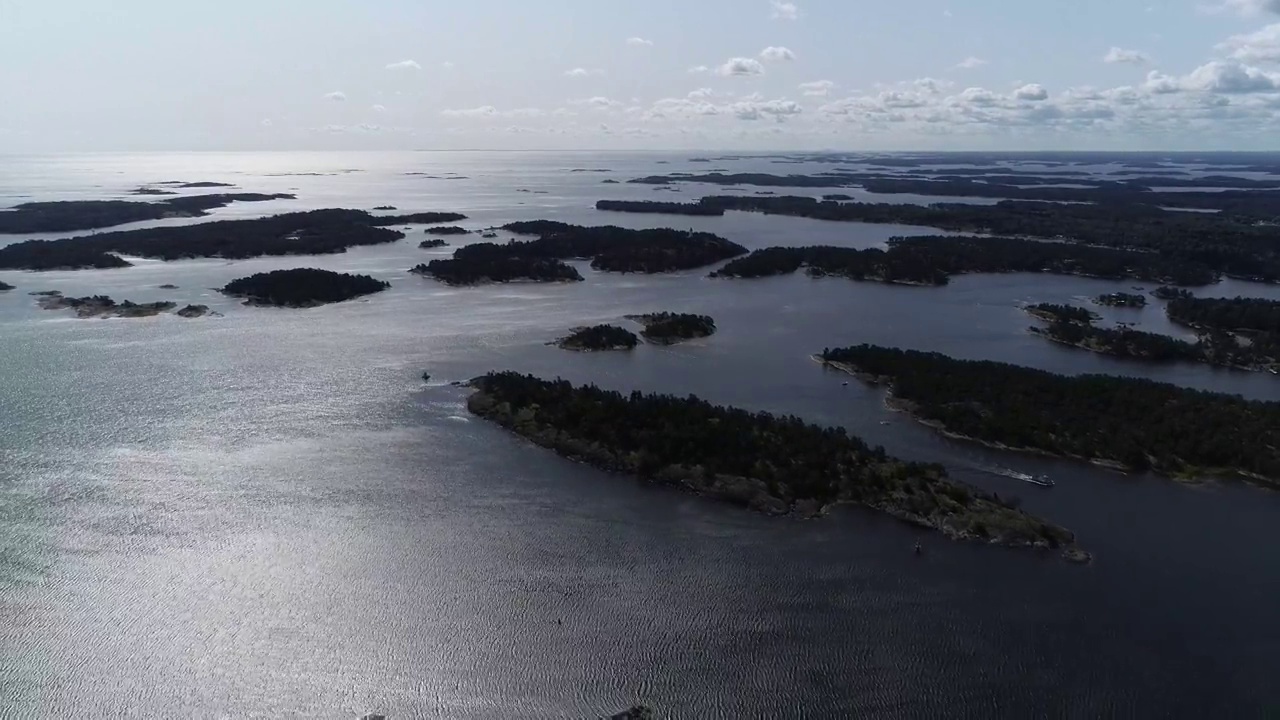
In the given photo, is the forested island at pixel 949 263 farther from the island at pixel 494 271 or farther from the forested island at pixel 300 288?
the forested island at pixel 300 288

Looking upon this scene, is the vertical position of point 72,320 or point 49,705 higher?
point 72,320

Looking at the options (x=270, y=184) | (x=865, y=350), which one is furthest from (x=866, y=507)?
(x=270, y=184)

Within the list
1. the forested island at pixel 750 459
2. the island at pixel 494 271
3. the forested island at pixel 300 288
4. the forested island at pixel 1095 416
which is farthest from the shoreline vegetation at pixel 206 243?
the forested island at pixel 1095 416

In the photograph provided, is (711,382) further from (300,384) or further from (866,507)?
(300,384)

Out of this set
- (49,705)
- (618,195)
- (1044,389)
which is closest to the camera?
(49,705)

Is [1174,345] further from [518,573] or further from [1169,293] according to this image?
[518,573]

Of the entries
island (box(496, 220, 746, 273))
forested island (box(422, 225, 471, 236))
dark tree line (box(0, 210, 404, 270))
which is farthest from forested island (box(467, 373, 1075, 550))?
forested island (box(422, 225, 471, 236))

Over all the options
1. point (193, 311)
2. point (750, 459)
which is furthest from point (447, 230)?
point (750, 459)
